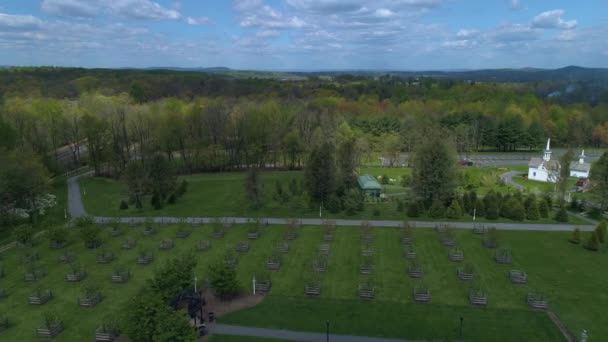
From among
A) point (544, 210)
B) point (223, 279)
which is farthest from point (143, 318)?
point (544, 210)

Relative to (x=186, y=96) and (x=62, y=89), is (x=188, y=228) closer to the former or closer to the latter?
(x=186, y=96)

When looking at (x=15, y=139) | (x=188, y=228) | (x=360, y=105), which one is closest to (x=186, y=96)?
(x=360, y=105)

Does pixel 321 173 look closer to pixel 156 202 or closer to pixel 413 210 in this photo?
pixel 413 210

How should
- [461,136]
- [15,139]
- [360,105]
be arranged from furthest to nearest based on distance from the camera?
[360,105] < [461,136] < [15,139]

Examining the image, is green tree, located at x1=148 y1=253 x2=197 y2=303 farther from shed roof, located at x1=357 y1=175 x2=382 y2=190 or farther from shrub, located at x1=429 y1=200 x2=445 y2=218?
shed roof, located at x1=357 y1=175 x2=382 y2=190

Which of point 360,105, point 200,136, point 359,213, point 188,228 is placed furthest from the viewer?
point 360,105

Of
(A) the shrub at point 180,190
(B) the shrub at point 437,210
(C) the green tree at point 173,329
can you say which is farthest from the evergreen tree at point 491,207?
(A) the shrub at point 180,190

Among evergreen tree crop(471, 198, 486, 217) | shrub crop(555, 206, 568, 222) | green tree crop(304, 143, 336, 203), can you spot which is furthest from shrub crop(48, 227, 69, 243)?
shrub crop(555, 206, 568, 222)
